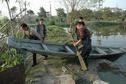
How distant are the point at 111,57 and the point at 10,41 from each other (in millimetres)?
4389

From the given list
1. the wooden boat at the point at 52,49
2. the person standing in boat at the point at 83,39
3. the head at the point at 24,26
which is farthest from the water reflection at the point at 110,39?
the head at the point at 24,26

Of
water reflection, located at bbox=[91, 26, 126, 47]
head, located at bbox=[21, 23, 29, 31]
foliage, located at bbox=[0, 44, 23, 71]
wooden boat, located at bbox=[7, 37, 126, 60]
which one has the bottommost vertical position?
water reflection, located at bbox=[91, 26, 126, 47]

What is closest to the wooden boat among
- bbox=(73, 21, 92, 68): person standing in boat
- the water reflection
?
bbox=(73, 21, 92, 68): person standing in boat

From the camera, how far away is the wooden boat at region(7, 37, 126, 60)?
29.0 feet

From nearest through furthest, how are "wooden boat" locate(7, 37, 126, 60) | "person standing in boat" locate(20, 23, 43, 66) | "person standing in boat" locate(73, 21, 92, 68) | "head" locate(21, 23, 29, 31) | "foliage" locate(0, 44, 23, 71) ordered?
"foliage" locate(0, 44, 23, 71) < "person standing in boat" locate(73, 21, 92, 68) < "wooden boat" locate(7, 37, 126, 60) < "head" locate(21, 23, 29, 31) < "person standing in boat" locate(20, 23, 43, 66)

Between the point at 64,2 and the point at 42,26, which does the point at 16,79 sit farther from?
the point at 64,2

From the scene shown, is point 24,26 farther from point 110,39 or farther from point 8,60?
point 110,39

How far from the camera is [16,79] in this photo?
4.67m

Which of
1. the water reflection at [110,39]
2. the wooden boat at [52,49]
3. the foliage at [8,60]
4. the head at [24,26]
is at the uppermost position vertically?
the head at [24,26]

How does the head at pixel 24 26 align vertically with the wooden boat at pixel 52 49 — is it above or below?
above

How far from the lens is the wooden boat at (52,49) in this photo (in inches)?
348

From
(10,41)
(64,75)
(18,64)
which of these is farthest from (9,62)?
(10,41)

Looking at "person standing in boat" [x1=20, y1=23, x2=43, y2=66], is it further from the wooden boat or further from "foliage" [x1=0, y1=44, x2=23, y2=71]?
"foliage" [x1=0, y1=44, x2=23, y2=71]

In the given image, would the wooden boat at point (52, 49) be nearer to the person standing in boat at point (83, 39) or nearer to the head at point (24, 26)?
the head at point (24, 26)
